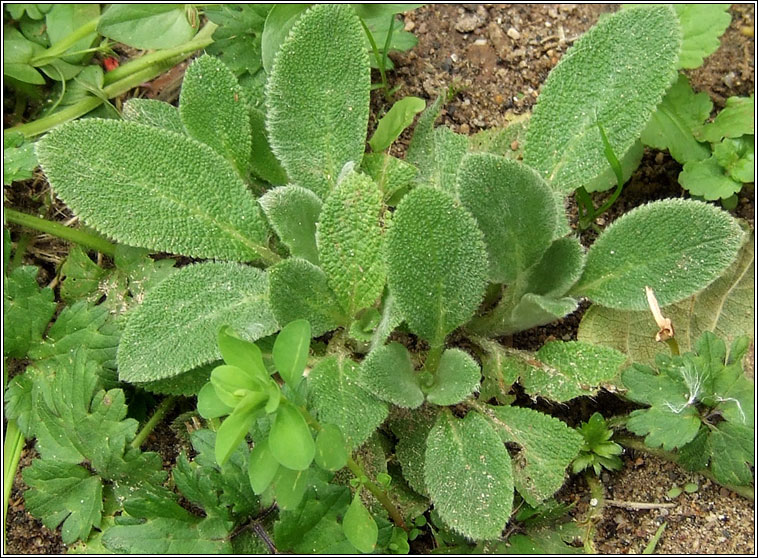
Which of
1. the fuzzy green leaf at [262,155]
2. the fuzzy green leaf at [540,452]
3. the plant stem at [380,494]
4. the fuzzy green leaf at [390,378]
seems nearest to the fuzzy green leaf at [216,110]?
the fuzzy green leaf at [262,155]

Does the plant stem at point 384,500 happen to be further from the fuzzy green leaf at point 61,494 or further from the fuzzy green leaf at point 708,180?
the fuzzy green leaf at point 708,180

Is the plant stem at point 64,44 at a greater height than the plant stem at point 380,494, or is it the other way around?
the plant stem at point 64,44

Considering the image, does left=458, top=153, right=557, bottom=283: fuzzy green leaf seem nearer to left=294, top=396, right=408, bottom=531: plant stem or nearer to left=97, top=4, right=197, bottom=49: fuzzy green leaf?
left=294, top=396, right=408, bottom=531: plant stem

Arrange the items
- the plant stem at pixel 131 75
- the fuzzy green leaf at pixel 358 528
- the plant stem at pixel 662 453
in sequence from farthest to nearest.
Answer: the plant stem at pixel 131 75
the plant stem at pixel 662 453
the fuzzy green leaf at pixel 358 528

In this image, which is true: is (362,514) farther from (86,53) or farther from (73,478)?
(86,53)

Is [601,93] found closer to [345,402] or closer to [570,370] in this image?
[570,370]

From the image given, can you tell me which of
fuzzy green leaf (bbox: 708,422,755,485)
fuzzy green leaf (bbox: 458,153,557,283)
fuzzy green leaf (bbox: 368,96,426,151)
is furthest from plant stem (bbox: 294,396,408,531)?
fuzzy green leaf (bbox: 368,96,426,151)
